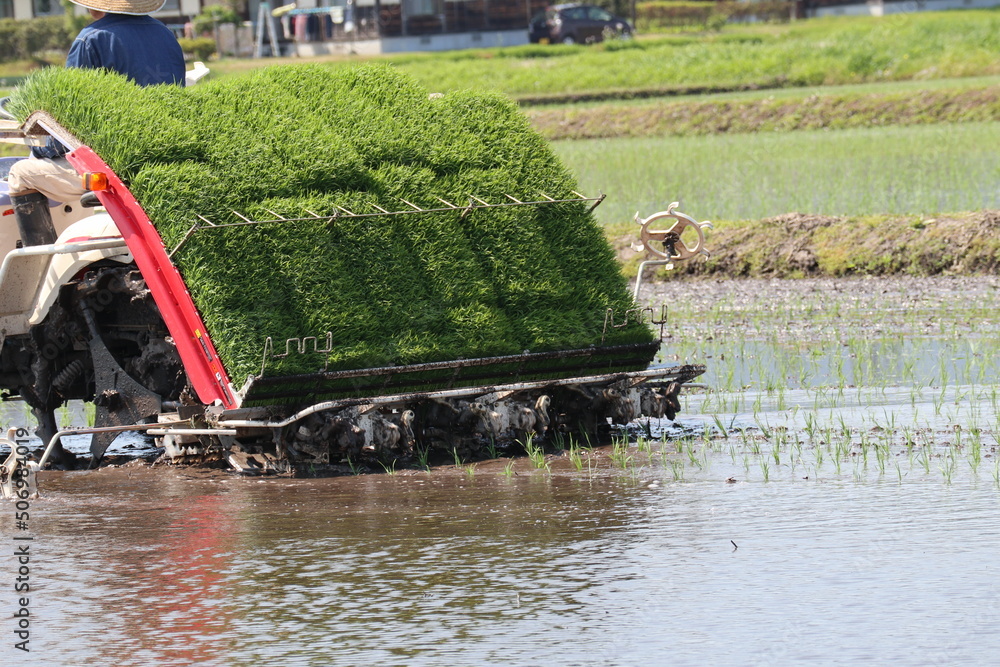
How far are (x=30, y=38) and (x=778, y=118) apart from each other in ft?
116

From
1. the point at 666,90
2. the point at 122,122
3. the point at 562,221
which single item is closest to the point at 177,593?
the point at 122,122

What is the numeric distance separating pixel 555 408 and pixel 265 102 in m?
2.38

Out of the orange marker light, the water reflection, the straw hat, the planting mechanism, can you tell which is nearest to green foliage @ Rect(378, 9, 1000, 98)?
the straw hat

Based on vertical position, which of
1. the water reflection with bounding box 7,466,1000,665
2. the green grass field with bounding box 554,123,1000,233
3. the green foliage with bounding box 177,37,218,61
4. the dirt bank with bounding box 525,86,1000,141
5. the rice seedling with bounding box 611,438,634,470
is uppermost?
the green foliage with bounding box 177,37,218,61

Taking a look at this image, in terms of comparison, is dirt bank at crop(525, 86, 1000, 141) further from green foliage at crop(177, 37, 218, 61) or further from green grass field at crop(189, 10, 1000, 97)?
green foliage at crop(177, 37, 218, 61)

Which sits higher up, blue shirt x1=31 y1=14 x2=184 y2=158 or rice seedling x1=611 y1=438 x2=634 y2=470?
blue shirt x1=31 y1=14 x2=184 y2=158

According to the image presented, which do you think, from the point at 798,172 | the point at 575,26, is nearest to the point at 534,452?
the point at 798,172

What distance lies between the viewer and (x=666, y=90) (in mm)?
43438

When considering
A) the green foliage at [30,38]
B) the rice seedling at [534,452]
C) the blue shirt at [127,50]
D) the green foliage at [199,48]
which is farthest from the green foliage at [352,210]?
the green foliage at [30,38]

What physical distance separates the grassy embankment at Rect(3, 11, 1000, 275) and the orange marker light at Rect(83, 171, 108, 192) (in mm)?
9262

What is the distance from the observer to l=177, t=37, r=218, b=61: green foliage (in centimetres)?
5770

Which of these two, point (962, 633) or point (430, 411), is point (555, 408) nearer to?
point (430, 411)

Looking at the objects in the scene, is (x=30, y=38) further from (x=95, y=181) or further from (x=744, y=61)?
(x=95, y=181)

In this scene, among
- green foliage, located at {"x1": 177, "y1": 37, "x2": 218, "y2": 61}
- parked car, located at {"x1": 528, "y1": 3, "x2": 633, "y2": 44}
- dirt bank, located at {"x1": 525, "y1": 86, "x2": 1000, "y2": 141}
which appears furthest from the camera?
parked car, located at {"x1": 528, "y1": 3, "x2": 633, "y2": 44}
